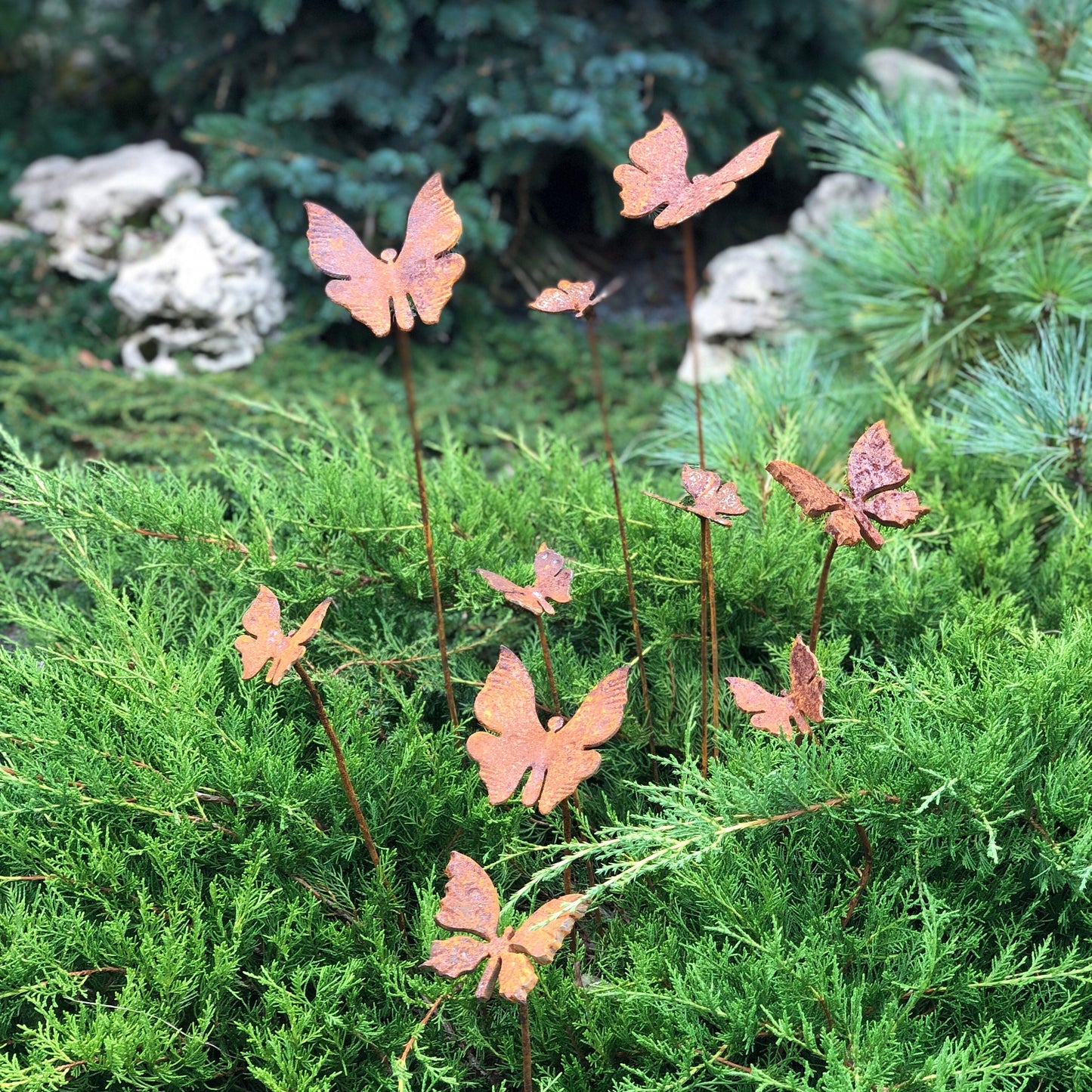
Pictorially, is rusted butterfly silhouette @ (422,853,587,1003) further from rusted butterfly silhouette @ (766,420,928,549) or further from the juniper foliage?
rusted butterfly silhouette @ (766,420,928,549)

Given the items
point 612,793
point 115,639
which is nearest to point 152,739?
point 115,639

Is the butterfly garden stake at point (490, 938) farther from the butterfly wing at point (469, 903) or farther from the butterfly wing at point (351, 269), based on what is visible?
the butterfly wing at point (351, 269)

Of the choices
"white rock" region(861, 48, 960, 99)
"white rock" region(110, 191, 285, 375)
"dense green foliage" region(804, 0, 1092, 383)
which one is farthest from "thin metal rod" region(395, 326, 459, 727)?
"white rock" region(861, 48, 960, 99)

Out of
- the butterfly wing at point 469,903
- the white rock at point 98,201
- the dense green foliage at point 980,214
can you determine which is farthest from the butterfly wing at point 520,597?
the white rock at point 98,201

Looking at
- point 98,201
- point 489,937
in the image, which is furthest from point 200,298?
point 489,937

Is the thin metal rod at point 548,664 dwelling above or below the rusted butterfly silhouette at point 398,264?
below

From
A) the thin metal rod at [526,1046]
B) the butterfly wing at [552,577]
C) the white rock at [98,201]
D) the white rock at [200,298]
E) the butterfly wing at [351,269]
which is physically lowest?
the white rock at [200,298]
